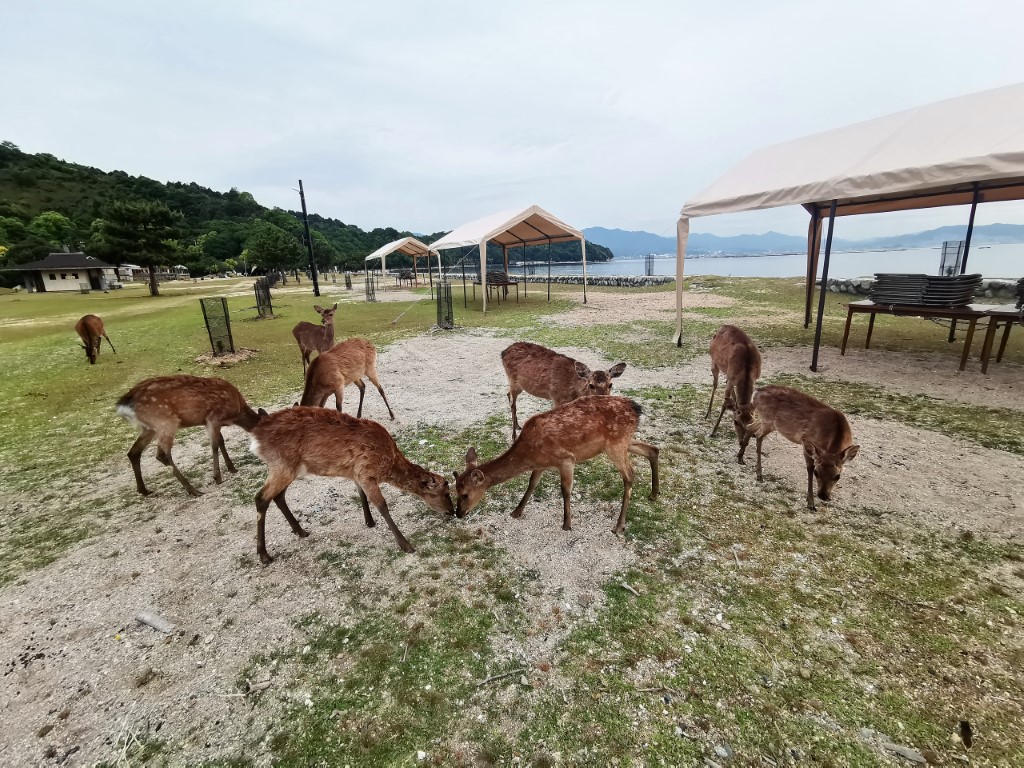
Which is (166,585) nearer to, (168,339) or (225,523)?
(225,523)

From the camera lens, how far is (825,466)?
385cm

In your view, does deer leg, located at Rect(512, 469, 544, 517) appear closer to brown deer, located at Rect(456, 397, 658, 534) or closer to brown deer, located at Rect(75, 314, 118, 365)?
brown deer, located at Rect(456, 397, 658, 534)

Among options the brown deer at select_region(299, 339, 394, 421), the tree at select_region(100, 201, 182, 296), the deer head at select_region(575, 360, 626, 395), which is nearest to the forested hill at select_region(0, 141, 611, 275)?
the tree at select_region(100, 201, 182, 296)

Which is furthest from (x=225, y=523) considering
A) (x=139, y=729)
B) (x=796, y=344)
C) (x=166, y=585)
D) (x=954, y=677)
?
(x=796, y=344)

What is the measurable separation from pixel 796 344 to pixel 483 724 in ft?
35.5

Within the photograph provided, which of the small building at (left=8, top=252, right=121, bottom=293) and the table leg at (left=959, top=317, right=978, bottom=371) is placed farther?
the small building at (left=8, top=252, right=121, bottom=293)

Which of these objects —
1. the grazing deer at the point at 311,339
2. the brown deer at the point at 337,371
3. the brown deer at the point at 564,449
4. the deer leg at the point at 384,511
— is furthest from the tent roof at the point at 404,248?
the deer leg at the point at 384,511

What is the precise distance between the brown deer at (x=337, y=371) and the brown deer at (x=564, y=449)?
2.23 metres

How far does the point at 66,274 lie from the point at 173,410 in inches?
2160

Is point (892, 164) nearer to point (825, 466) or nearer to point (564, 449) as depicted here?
point (825, 466)

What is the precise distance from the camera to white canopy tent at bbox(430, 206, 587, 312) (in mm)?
16859

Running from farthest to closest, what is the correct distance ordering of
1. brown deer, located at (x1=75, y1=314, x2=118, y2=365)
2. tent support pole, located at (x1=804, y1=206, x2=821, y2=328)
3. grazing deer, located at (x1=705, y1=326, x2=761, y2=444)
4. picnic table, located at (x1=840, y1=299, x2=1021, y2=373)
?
tent support pole, located at (x1=804, y1=206, x2=821, y2=328) < brown deer, located at (x1=75, y1=314, x2=118, y2=365) < picnic table, located at (x1=840, y1=299, x2=1021, y2=373) < grazing deer, located at (x1=705, y1=326, x2=761, y2=444)

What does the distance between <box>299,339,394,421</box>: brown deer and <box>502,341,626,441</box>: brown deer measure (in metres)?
2.02

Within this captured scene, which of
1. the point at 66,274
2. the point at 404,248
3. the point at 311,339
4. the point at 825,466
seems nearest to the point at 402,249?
the point at 404,248
